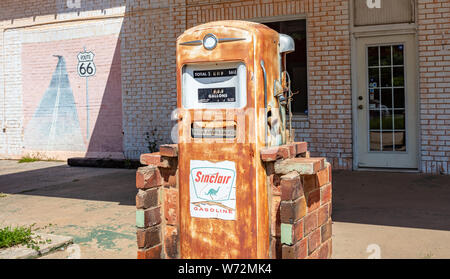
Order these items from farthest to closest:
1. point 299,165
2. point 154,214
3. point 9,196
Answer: point 9,196, point 154,214, point 299,165

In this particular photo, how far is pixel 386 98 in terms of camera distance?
8.15m

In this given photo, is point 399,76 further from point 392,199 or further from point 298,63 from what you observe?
point 392,199

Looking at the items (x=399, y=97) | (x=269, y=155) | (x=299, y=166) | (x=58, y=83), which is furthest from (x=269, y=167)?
(x=58, y=83)

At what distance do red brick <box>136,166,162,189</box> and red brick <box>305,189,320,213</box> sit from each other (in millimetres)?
1066

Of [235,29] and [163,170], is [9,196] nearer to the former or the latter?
[163,170]

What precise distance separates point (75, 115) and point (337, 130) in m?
6.22

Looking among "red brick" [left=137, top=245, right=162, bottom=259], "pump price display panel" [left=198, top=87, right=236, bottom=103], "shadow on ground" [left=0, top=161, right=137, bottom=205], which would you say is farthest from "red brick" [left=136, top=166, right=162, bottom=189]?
"shadow on ground" [left=0, top=161, right=137, bottom=205]

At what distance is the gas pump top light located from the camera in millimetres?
3166

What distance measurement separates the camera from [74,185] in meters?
8.09

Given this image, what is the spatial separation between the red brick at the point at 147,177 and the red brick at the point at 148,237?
31 cm

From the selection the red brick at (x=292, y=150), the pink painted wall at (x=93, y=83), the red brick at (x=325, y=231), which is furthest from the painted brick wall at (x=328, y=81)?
the red brick at (x=292, y=150)

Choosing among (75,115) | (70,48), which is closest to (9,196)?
(75,115)

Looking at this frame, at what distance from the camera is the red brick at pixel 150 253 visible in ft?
11.3

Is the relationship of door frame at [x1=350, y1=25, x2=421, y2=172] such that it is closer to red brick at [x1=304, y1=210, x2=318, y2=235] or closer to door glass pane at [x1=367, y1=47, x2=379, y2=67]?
door glass pane at [x1=367, y1=47, x2=379, y2=67]
